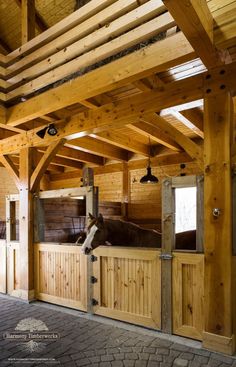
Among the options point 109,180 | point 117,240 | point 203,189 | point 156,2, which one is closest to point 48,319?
point 117,240

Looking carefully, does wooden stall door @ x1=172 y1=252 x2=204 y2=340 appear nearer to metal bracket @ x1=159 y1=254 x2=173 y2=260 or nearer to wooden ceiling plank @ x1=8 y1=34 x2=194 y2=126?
metal bracket @ x1=159 y1=254 x2=173 y2=260

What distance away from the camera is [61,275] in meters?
4.00

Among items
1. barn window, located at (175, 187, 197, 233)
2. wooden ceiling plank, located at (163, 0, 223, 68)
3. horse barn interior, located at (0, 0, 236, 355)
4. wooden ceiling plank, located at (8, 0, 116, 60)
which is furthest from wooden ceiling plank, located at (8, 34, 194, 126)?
barn window, located at (175, 187, 197, 233)

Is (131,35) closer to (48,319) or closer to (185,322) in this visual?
(185,322)

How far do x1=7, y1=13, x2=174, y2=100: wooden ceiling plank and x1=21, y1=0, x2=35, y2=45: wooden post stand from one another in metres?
0.85

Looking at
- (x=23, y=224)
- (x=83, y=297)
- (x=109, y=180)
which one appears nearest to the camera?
(x=83, y=297)

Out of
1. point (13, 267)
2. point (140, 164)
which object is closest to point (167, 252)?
point (13, 267)

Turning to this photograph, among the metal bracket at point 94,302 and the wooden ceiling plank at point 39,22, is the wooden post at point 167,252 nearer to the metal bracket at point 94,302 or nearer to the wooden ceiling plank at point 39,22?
the metal bracket at point 94,302

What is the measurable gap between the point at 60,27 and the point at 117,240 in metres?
2.85

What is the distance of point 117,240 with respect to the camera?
3.88 metres

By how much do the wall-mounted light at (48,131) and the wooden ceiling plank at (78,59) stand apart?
579 millimetres

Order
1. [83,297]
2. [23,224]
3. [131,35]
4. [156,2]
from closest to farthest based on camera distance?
[156,2]
[131,35]
[83,297]
[23,224]

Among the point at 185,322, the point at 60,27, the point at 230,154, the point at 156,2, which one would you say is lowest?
the point at 185,322

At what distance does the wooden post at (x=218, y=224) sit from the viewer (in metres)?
2.55
